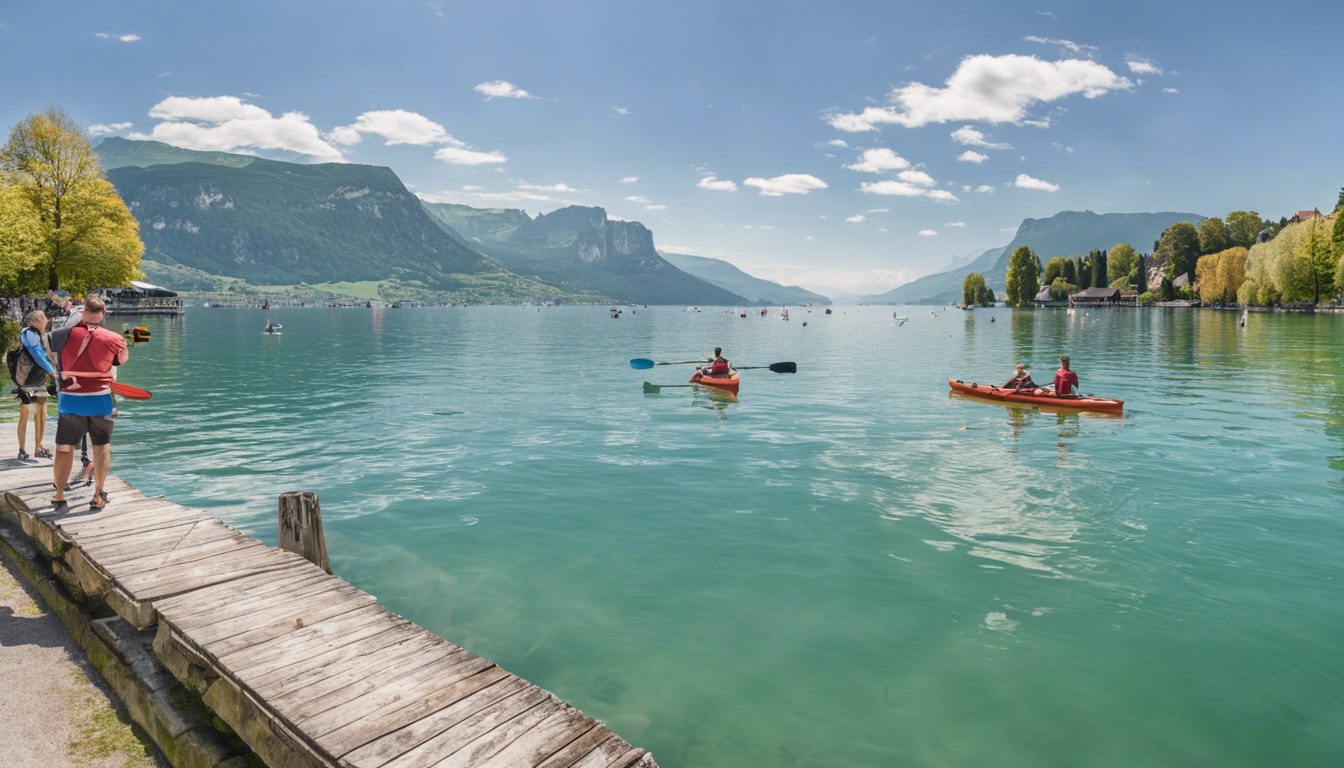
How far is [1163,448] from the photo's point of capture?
864 inches

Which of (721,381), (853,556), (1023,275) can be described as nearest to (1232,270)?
(1023,275)

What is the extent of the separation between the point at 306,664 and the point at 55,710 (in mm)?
3261

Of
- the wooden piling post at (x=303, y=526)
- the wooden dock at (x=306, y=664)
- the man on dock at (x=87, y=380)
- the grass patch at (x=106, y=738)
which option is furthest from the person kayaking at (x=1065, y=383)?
the grass patch at (x=106, y=738)

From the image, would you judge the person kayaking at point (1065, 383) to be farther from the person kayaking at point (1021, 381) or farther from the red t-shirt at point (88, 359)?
the red t-shirt at point (88, 359)

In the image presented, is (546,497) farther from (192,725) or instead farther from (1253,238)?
(1253,238)

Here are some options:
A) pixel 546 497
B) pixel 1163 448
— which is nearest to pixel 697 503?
pixel 546 497

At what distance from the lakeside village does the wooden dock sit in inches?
4580

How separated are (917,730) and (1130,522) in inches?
384

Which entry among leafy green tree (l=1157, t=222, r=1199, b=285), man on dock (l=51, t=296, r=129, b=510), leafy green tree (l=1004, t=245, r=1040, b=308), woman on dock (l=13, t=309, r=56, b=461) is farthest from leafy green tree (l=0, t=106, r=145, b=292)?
leafy green tree (l=1157, t=222, r=1199, b=285)

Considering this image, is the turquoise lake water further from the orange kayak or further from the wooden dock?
the wooden dock

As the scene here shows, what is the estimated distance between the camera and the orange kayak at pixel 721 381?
3322cm

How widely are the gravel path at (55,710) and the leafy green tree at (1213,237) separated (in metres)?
212

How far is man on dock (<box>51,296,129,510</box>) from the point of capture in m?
10.4

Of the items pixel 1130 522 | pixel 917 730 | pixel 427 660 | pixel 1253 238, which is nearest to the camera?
pixel 427 660
